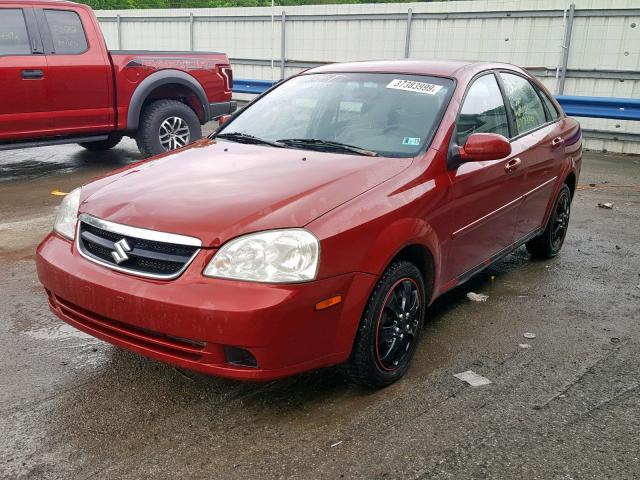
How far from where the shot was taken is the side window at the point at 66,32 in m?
7.66

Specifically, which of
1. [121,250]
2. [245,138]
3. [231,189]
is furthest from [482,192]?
[121,250]

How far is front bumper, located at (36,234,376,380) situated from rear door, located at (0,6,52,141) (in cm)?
511

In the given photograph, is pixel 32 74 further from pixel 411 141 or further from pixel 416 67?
pixel 411 141

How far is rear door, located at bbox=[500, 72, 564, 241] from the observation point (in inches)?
179

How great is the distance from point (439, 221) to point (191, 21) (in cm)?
1516

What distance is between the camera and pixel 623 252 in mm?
5660

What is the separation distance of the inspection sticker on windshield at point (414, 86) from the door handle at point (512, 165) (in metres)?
0.70

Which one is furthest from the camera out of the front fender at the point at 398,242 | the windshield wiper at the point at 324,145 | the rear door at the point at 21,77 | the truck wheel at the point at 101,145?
the truck wheel at the point at 101,145

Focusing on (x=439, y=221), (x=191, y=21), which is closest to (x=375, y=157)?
(x=439, y=221)

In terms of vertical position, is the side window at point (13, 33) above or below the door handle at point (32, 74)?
above

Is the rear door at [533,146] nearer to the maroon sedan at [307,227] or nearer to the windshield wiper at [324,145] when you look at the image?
the maroon sedan at [307,227]

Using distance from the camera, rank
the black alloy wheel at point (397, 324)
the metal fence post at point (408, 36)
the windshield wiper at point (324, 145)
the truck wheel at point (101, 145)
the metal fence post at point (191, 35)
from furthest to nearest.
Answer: the metal fence post at point (191, 35) → the metal fence post at point (408, 36) → the truck wheel at point (101, 145) → the windshield wiper at point (324, 145) → the black alloy wheel at point (397, 324)

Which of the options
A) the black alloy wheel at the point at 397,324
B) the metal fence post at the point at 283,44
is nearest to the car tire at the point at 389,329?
the black alloy wheel at the point at 397,324

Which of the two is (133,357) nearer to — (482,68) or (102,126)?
(482,68)
